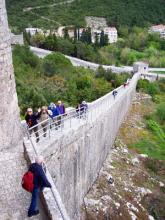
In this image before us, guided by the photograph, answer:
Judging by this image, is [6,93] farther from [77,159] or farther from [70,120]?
[77,159]

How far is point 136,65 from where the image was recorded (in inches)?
2156

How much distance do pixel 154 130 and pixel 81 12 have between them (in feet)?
257

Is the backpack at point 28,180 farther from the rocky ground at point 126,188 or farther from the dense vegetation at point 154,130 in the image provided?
the dense vegetation at point 154,130

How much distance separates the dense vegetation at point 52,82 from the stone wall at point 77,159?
212 inches

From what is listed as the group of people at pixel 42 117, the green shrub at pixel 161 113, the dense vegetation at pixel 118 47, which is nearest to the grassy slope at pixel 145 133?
the green shrub at pixel 161 113

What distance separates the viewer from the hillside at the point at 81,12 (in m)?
98.3

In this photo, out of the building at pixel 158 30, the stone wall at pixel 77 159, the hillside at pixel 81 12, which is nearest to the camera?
the stone wall at pixel 77 159

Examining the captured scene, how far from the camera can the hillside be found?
98.3 metres

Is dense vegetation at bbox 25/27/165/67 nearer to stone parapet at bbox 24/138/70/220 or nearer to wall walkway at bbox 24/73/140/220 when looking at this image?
wall walkway at bbox 24/73/140/220

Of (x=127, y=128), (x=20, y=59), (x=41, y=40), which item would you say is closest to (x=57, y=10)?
(x=41, y=40)

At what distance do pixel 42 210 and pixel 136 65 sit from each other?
47375 mm

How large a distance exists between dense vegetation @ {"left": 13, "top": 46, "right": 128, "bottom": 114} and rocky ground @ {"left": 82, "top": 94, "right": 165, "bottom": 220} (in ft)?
16.9

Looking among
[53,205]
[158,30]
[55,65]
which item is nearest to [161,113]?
[55,65]

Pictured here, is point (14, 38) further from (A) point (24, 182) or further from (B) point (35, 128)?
(A) point (24, 182)
